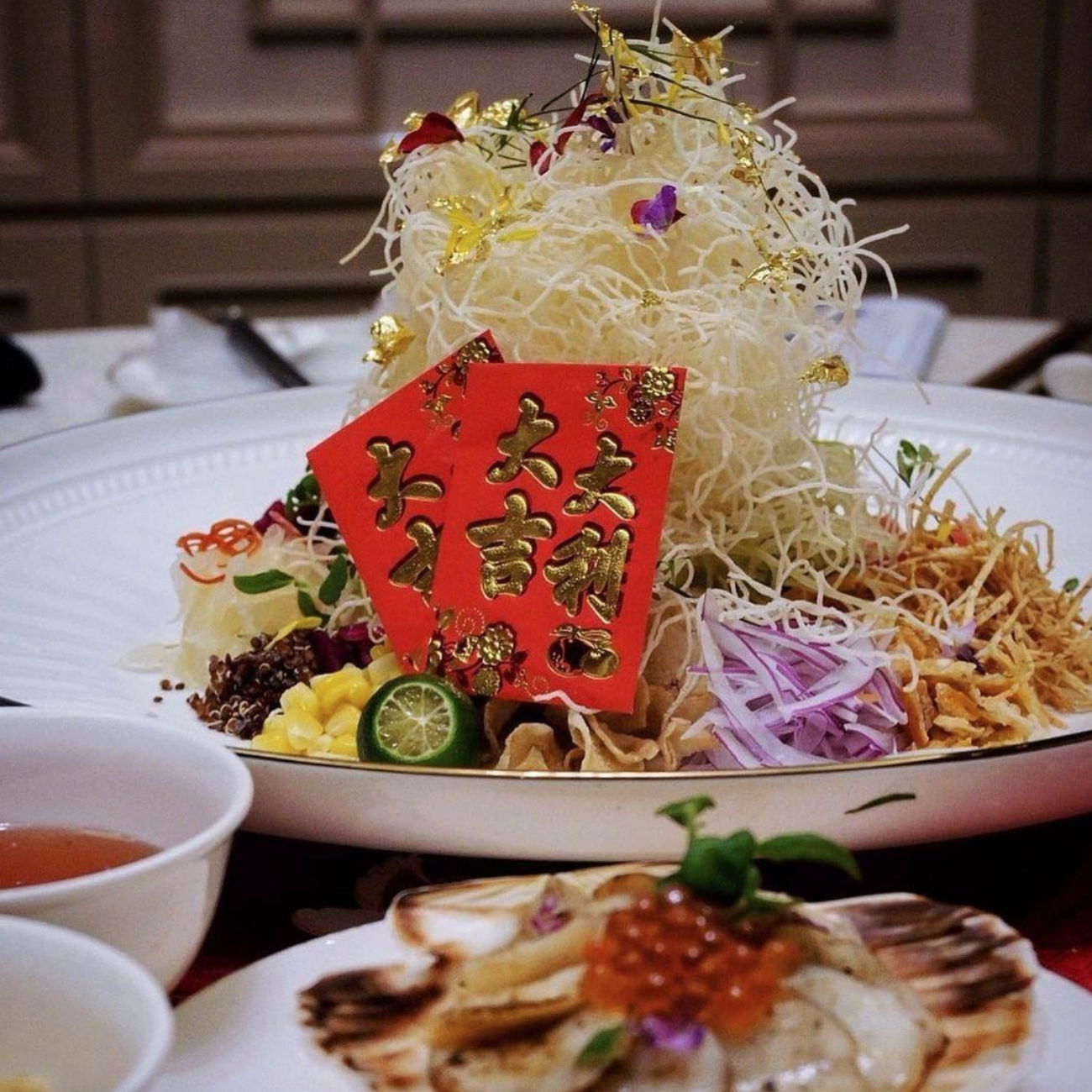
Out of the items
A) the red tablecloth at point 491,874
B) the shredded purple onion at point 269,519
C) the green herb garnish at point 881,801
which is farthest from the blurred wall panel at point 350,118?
the green herb garnish at point 881,801

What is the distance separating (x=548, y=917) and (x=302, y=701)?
69 centimetres

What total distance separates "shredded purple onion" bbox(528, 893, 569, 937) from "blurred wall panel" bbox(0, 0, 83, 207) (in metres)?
4.54

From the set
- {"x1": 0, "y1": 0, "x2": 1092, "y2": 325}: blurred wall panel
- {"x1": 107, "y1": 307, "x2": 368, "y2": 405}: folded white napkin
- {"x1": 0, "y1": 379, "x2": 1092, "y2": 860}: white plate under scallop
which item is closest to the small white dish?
{"x1": 0, "y1": 379, "x2": 1092, "y2": 860}: white plate under scallop

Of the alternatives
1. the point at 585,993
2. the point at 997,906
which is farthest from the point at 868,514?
→ the point at 585,993

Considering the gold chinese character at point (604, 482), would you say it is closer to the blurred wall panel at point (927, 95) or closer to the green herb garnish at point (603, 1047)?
the green herb garnish at point (603, 1047)

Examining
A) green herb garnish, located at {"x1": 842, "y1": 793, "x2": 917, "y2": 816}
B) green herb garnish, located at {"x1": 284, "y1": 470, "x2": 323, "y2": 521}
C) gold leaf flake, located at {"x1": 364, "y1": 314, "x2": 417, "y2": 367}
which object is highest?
gold leaf flake, located at {"x1": 364, "y1": 314, "x2": 417, "y2": 367}

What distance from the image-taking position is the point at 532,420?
Answer: 5.22 ft

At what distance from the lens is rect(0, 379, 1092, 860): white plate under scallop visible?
1.20m

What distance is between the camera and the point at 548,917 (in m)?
1.00

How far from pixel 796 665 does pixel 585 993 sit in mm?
772

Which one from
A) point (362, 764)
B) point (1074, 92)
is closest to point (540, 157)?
point (362, 764)

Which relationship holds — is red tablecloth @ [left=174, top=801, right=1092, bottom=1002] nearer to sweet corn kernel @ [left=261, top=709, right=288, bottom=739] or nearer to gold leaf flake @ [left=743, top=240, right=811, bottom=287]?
sweet corn kernel @ [left=261, top=709, right=288, bottom=739]

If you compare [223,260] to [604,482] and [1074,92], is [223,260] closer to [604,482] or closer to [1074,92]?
[1074,92]

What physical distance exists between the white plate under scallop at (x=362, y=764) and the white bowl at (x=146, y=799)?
7cm
